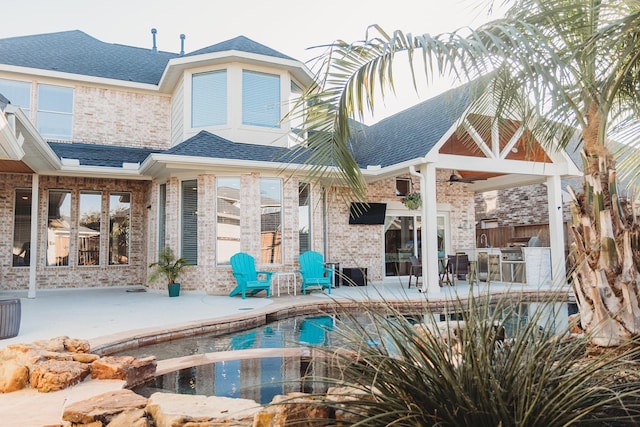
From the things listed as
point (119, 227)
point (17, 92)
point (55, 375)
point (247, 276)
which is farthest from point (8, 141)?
point (17, 92)

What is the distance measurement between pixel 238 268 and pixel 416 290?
400 centimetres

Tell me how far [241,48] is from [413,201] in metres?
5.68

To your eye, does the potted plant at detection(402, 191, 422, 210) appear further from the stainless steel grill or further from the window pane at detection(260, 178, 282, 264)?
the window pane at detection(260, 178, 282, 264)

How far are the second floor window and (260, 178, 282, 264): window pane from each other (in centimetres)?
563

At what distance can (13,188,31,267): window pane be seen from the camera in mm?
10281

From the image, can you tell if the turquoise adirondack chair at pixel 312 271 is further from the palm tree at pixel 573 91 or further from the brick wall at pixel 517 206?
the brick wall at pixel 517 206

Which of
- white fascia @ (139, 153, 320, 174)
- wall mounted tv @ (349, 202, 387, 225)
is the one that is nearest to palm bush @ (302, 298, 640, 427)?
white fascia @ (139, 153, 320, 174)

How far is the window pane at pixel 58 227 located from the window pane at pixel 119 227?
37.5 inches

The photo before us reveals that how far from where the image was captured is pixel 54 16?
14.1 metres

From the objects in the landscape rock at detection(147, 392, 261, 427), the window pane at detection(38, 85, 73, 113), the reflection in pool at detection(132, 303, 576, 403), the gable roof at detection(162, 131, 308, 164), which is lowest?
the reflection in pool at detection(132, 303, 576, 403)

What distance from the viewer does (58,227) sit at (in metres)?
10.7

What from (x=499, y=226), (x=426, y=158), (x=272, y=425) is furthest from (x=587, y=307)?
(x=499, y=226)

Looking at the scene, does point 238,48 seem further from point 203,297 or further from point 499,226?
point 499,226

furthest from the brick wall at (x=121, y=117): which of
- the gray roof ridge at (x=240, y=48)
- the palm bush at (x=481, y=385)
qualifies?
the palm bush at (x=481, y=385)
